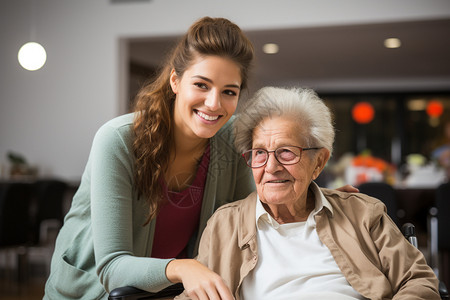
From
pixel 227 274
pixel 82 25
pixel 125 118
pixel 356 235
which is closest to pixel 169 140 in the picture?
pixel 125 118

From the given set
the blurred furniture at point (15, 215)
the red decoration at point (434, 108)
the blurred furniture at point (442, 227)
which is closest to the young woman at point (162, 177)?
the blurred furniture at point (442, 227)

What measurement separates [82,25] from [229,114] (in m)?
5.21

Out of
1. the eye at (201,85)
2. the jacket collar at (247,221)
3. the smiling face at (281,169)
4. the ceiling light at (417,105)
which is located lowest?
the jacket collar at (247,221)

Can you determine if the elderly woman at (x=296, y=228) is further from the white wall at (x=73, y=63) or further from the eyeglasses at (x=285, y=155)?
the white wall at (x=73, y=63)

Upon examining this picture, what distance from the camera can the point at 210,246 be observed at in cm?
168

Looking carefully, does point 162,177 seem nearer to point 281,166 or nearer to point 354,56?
point 281,166

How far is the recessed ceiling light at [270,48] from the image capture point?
8022 mm

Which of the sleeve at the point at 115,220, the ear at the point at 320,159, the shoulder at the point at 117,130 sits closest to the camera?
the sleeve at the point at 115,220

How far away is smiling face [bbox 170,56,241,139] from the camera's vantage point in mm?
1623

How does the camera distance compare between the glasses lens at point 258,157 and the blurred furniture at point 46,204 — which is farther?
the blurred furniture at point 46,204

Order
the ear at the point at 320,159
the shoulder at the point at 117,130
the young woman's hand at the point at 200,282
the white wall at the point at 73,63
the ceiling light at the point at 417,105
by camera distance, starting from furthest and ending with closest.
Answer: the ceiling light at the point at 417,105
the white wall at the point at 73,63
the ear at the point at 320,159
the shoulder at the point at 117,130
the young woman's hand at the point at 200,282

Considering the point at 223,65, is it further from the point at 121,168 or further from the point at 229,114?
the point at 121,168

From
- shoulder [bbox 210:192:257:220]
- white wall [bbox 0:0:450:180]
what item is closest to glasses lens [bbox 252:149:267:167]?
shoulder [bbox 210:192:257:220]

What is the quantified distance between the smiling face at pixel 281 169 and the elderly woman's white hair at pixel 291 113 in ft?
0.07
